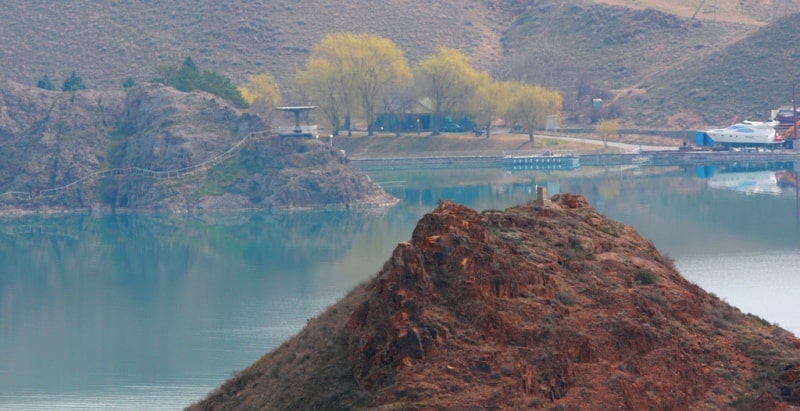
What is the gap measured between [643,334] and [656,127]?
9097cm

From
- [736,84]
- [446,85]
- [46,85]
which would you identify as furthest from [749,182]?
[46,85]

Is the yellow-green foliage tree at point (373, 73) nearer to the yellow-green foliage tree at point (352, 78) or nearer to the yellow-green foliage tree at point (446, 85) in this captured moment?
the yellow-green foliage tree at point (352, 78)

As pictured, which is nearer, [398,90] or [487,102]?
[487,102]

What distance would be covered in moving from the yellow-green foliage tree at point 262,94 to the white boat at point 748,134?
31.4 meters

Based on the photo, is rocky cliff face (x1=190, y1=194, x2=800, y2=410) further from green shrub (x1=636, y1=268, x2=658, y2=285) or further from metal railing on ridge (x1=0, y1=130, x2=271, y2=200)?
metal railing on ridge (x1=0, y1=130, x2=271, y2=200)

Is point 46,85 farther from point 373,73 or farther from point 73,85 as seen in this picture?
point 373,73

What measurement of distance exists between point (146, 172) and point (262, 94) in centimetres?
2326

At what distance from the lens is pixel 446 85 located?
10612 centimetres

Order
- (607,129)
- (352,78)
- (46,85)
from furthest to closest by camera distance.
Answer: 1. (46,85)
2. (607,129)
3. (352,78)

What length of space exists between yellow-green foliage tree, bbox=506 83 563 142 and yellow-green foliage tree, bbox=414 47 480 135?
3180 mm

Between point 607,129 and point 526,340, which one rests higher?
point 607,129

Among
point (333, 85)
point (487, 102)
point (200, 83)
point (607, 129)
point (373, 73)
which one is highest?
point (373, 73)

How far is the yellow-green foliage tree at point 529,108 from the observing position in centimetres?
10400

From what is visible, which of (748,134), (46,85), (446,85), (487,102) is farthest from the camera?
(46,85)
